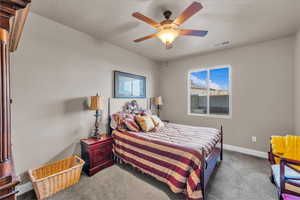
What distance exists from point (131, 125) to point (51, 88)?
155 centimetres

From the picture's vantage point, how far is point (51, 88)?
86.2 inches

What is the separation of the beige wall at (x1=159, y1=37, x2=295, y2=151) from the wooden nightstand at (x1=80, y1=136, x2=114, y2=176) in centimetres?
273

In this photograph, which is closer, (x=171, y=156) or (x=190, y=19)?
(x=171, y=156)

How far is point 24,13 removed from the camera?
108cm

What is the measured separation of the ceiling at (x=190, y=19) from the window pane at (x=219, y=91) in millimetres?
910

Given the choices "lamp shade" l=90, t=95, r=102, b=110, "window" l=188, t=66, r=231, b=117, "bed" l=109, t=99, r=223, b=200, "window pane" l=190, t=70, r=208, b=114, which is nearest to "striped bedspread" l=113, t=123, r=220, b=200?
"bed" l=109, t=99, r=223, b=200

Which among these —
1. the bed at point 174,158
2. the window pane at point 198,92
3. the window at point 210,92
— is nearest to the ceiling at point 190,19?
the window at point 210,92

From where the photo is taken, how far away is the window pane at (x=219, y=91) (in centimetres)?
358

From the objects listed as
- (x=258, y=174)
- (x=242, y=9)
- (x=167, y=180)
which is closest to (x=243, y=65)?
(x=242, y=9)

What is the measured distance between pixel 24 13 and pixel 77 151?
88.4 inches

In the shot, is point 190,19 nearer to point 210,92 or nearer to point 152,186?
point 210,92

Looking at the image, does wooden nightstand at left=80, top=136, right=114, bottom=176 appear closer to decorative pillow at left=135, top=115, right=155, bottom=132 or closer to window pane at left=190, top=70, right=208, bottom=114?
decorative pillow at left=135, top=115, right=155, bottom=132

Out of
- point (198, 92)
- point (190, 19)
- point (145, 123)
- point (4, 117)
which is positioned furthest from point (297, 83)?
point (4, 117)

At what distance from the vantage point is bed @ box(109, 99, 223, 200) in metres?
1.65
